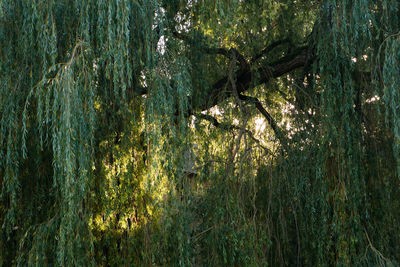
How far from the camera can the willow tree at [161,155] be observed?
3.33m

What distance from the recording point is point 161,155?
3.38 m

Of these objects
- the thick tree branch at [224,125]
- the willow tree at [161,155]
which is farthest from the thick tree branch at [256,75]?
the willow tree at [161,155]

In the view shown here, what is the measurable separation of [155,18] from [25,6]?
0.92 metres

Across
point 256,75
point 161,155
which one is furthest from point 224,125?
point 161,155

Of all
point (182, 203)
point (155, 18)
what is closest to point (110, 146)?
point (182, 203)

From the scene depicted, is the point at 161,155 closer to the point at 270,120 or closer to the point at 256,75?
the point at 270,120

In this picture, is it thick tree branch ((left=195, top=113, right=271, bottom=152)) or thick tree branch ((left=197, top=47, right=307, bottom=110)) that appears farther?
thick tree branch ((left=197, top=47, right=307, bottom=110))

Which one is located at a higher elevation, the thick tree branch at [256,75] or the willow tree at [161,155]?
the thick tree branch at [256,75]

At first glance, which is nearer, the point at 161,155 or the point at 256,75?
the point at 161,155

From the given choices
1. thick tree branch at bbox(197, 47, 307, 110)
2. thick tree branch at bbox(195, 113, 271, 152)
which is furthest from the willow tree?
thick tree branch at bbox(197, 47, 307, 110)

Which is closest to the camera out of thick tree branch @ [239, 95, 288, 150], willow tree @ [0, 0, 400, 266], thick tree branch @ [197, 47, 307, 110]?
willow tree @ [0, 0, 400, 266]

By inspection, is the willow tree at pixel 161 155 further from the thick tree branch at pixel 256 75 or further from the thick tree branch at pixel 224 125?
the thick tree branch at pixel 256 75

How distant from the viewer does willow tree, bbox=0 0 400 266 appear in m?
3.33

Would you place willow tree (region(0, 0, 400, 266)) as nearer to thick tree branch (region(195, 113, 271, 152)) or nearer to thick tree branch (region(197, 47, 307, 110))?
thick tree branch (region(195, 113, 271, 152))
